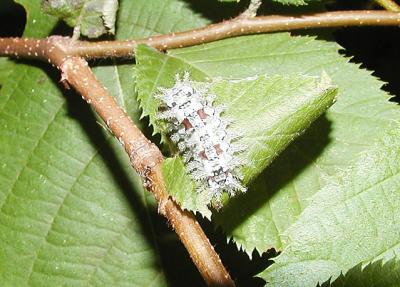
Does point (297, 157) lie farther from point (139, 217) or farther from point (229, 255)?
point (139, 217)

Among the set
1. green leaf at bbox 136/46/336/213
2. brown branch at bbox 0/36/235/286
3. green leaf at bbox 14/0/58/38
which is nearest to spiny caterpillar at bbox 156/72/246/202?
green leaf at bbox 136/46/336/213

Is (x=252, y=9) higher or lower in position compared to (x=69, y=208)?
higher

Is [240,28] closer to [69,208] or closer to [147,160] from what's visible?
[147,160]

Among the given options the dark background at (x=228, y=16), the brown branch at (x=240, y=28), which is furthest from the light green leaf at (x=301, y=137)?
the dark background at (x=228, y=16)

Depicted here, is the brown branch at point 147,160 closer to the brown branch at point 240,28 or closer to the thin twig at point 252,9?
the brown branch at point 240,28

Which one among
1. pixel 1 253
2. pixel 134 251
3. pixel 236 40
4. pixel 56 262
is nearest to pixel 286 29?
pixel 236 40

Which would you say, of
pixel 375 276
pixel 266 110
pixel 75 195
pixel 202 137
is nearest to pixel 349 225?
pixel 375 276
